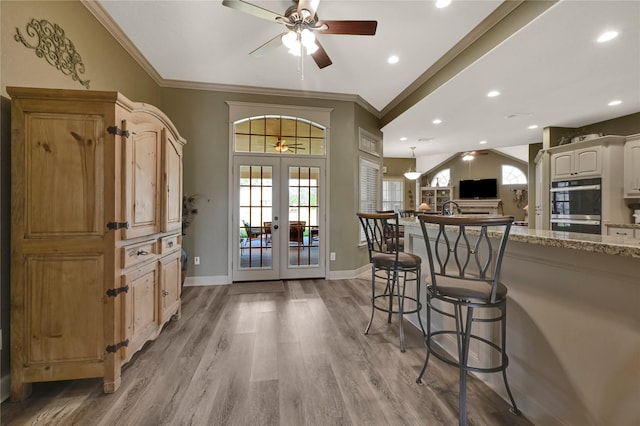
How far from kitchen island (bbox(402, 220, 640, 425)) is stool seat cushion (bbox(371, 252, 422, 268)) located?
0.71 meters

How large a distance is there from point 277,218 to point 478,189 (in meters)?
9.25

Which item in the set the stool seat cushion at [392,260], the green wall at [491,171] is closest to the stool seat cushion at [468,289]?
the stool seat cushion at [392,260]

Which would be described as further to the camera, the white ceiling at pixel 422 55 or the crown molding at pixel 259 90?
the crown molding at pixel 259 90

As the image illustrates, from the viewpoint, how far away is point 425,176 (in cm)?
1173

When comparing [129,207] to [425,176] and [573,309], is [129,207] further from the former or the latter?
[425,176]

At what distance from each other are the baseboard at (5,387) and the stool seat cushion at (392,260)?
8.84 ft

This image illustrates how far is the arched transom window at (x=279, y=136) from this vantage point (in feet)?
14.1

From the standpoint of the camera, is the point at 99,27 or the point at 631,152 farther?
the point at 631,152

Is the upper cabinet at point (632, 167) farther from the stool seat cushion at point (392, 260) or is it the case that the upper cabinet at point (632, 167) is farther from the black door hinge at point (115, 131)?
the black door hinge at point (115, 131)

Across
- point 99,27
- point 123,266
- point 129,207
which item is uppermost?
point 99,27

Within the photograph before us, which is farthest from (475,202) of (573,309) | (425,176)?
(573,309)

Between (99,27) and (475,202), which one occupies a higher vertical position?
(99,27)

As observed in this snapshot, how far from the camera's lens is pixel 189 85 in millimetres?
4043

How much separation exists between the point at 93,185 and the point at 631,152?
6.79m
